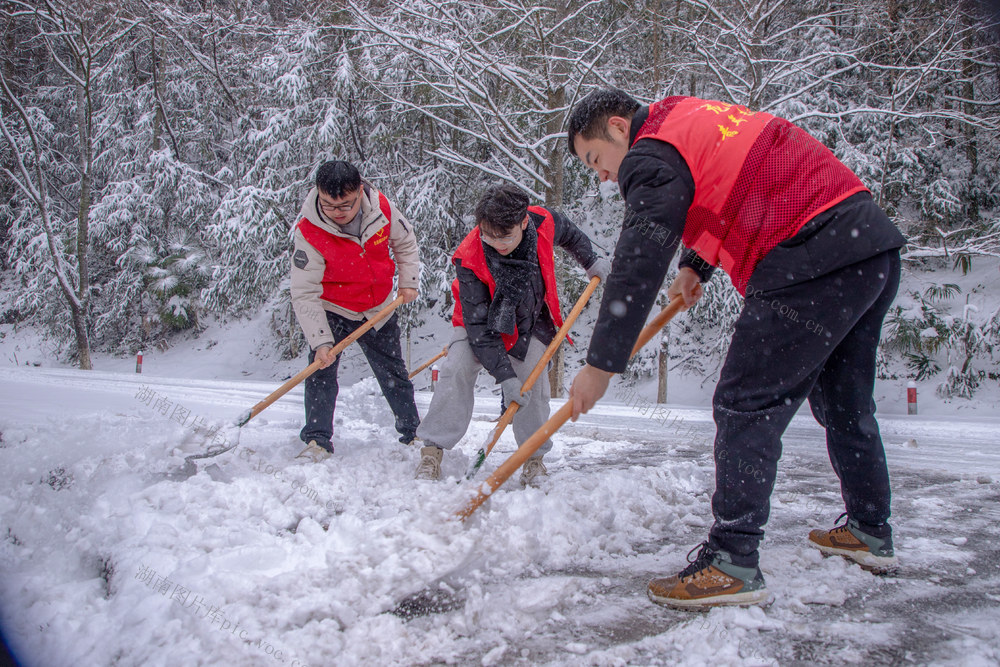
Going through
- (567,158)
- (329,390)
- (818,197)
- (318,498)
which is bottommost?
(318,498)

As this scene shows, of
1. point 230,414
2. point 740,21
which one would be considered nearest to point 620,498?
point 230,414

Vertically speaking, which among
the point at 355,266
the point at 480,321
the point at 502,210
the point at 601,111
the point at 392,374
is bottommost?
the point at 392,374

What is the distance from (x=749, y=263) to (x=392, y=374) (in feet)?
8.00

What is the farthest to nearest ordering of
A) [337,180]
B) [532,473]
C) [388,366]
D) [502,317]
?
1. [388,366]
2. [337,180]
3. [532,473]
4. [502,317]

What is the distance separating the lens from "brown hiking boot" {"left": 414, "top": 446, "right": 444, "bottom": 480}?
2922 mm

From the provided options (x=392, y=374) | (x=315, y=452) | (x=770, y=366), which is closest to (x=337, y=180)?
(x=392, y=374)

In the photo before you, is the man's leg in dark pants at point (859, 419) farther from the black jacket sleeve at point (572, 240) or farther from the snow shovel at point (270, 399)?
the snow shovel at point (270, 399)

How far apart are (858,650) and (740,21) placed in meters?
8.46

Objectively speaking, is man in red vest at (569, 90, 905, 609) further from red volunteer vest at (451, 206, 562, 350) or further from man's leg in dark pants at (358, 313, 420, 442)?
man's leg in dark pants at (358, 313, 420, 442)

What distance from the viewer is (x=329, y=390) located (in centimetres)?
357

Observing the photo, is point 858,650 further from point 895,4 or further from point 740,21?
point 895,4

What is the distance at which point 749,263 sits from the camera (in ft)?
5.76

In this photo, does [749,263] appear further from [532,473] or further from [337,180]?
[337,180]

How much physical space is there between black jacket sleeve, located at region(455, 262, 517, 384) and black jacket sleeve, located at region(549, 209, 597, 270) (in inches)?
22.3
